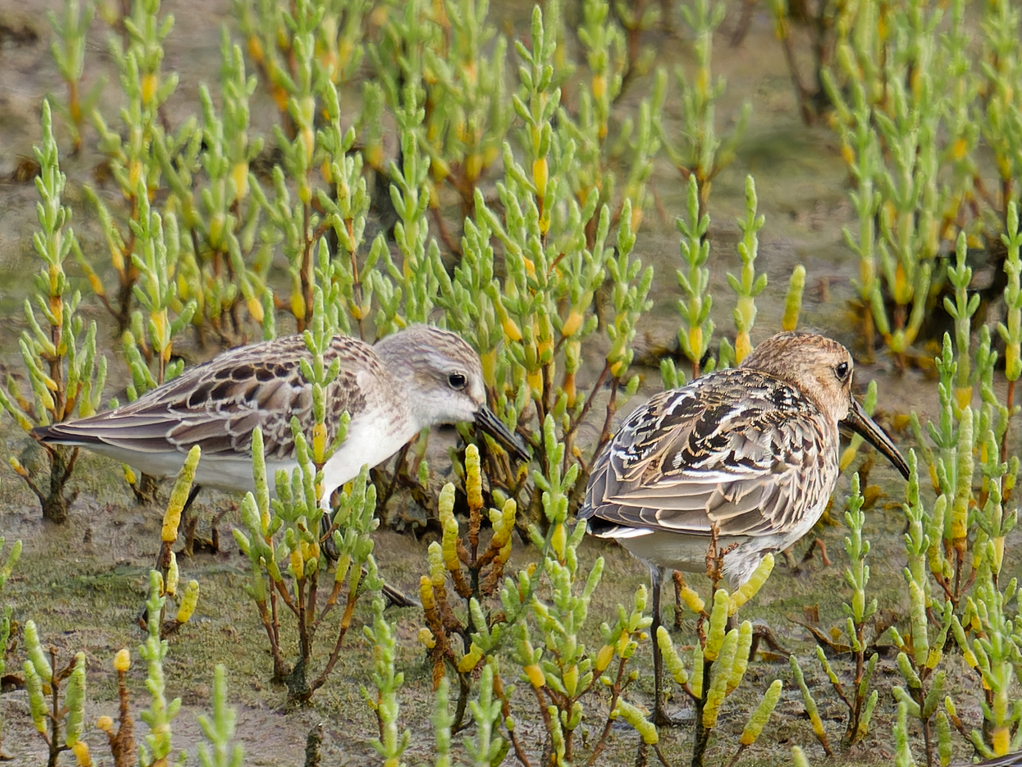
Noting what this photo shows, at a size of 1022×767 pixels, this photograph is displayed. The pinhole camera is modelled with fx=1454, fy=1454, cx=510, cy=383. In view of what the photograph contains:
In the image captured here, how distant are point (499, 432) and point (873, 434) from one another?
5.39ft

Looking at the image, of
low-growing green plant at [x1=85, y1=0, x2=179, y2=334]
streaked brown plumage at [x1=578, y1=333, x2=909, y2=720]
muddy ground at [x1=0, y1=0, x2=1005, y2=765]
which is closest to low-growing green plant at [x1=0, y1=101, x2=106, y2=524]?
muddy ground at [x1=0, y1=0, x2=1005, y2=765]

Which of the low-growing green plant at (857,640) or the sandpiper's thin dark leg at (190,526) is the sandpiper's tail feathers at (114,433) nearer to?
the sandpiper's thin dark leg at (190,526)

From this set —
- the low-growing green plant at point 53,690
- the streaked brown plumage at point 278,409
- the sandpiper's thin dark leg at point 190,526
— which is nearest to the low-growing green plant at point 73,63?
the streaked brown plumage at point 278,409

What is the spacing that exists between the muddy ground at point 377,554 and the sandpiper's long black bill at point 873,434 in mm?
211

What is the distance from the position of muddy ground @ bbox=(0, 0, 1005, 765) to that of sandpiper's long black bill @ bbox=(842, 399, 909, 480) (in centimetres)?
21

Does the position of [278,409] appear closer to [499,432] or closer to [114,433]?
[114,433]

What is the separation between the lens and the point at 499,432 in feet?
19.2

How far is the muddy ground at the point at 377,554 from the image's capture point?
4758 mm

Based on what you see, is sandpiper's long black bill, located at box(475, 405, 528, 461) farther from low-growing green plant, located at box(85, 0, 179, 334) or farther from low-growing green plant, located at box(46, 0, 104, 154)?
low-growing green plant, located at box(46, 0, 104, 154)

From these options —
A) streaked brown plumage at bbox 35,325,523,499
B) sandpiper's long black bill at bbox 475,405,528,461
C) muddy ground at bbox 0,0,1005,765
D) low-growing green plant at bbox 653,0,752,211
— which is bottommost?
muddy ground at bbox 0,0,1005,765

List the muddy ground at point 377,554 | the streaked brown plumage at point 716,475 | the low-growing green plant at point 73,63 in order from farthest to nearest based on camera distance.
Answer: the low-growing green plant at point 73,63 → the streaked brown plumage at point 716,475 → the muddy ground at point 377,554

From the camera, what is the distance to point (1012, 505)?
6.14 metres

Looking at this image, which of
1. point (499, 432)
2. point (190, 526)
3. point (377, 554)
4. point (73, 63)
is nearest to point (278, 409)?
point (190, 526)

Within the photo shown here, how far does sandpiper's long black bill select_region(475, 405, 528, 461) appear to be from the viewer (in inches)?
229
